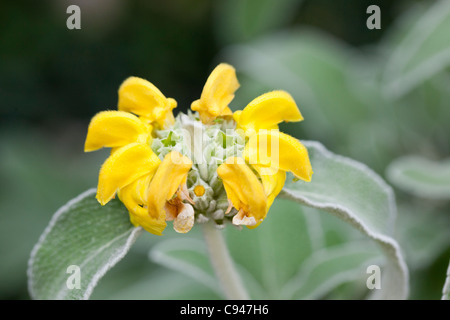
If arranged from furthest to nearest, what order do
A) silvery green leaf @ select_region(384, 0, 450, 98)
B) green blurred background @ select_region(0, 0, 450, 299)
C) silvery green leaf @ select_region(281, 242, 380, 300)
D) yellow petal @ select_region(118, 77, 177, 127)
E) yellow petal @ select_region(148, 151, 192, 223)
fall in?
green blurred background @ select_region(0, 0, 450, 299) < silvery green leaf @ select_region(384, 0, 450, 98) < silvery green leaf @ select_region(281, 242, 380, 300) < yellow petal @ select_region(118, 77, 177, 127) < yellow petal @ select_region(148, 151, 192, 223)

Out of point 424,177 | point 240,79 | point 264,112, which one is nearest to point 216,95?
point 264,112

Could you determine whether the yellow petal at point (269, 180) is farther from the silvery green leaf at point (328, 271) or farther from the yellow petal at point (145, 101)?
the silvery green leaf at point (328, 271)

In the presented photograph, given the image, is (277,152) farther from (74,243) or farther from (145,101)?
(74,243)

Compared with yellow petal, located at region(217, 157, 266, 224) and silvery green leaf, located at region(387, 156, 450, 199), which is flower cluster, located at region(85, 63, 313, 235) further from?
silvery green leaf, located at region(387, 156, 450, 199)

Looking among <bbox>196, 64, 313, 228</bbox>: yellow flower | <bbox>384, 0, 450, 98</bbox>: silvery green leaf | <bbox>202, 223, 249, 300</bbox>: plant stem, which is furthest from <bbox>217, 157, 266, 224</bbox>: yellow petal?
<bbox>384, 0, 450, 98</bbox>: silvery green leaf

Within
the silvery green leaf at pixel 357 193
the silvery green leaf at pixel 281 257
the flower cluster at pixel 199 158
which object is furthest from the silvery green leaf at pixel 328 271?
the flower cluster at pixel 199 158

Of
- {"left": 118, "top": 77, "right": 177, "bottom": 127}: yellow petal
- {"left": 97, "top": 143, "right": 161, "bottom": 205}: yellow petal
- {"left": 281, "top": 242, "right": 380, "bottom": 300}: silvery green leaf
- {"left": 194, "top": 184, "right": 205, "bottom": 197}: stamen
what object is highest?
{"left": 118, "top": 77, "right": 177, "bottom": 127}: yellow petal

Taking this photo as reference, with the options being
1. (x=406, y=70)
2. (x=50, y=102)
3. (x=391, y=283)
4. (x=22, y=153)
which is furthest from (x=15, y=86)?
(x=391, y=283)
